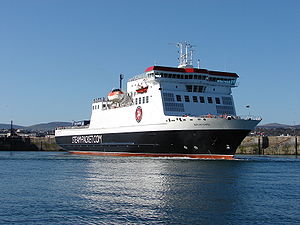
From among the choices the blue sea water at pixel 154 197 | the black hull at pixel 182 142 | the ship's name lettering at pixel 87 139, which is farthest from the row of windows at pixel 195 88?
the blue sea water at pixel 154 197

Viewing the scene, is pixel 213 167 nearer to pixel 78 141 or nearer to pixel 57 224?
pixel 57 224

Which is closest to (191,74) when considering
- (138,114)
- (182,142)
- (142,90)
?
(142,90)

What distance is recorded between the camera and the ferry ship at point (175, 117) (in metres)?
41.7

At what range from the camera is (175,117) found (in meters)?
43.7

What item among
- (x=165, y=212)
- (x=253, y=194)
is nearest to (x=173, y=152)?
(x=253, y=194)

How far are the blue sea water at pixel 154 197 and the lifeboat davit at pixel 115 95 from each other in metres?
22.6

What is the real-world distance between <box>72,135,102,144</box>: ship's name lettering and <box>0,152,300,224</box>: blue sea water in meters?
25.0

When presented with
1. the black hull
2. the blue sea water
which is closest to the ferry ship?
the black hull

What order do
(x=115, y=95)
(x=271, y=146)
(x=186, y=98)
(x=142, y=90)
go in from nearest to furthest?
(x=186, y=98) < (x=142, y=90) < (x=115, y=95) < (x=271, y=146)

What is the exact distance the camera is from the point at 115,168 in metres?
36.7

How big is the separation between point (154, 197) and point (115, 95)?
34643 mm

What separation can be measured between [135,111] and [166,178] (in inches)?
860

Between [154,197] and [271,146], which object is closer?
[154,197]

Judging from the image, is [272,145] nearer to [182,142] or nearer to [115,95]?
[115,95]
